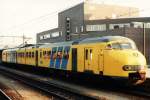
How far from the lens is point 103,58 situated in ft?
65.1

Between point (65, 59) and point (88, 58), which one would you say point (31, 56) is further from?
point (88, 58)

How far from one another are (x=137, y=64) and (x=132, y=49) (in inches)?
54.4

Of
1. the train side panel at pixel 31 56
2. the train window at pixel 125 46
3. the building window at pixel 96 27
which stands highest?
the building window at pixel 96 27

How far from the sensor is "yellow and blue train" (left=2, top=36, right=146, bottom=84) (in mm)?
18513

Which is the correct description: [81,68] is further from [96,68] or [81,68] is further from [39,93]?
[39,93]

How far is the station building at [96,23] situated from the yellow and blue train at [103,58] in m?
48.5

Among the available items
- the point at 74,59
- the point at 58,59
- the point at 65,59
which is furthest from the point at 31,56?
the point at 74,59

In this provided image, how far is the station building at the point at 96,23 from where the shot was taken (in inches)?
2948

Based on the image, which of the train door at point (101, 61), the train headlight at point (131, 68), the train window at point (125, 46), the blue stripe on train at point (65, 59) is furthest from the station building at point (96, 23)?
the train headlight at point (131, 68)

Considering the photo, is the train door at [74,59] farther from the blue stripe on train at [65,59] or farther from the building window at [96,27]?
the building window at [96,27]

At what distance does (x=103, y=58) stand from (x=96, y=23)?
72.6m

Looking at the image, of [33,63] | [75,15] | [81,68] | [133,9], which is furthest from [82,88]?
[133,9]

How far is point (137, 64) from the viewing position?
1866cm

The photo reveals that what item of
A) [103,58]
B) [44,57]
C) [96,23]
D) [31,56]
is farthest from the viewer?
[96,23]
